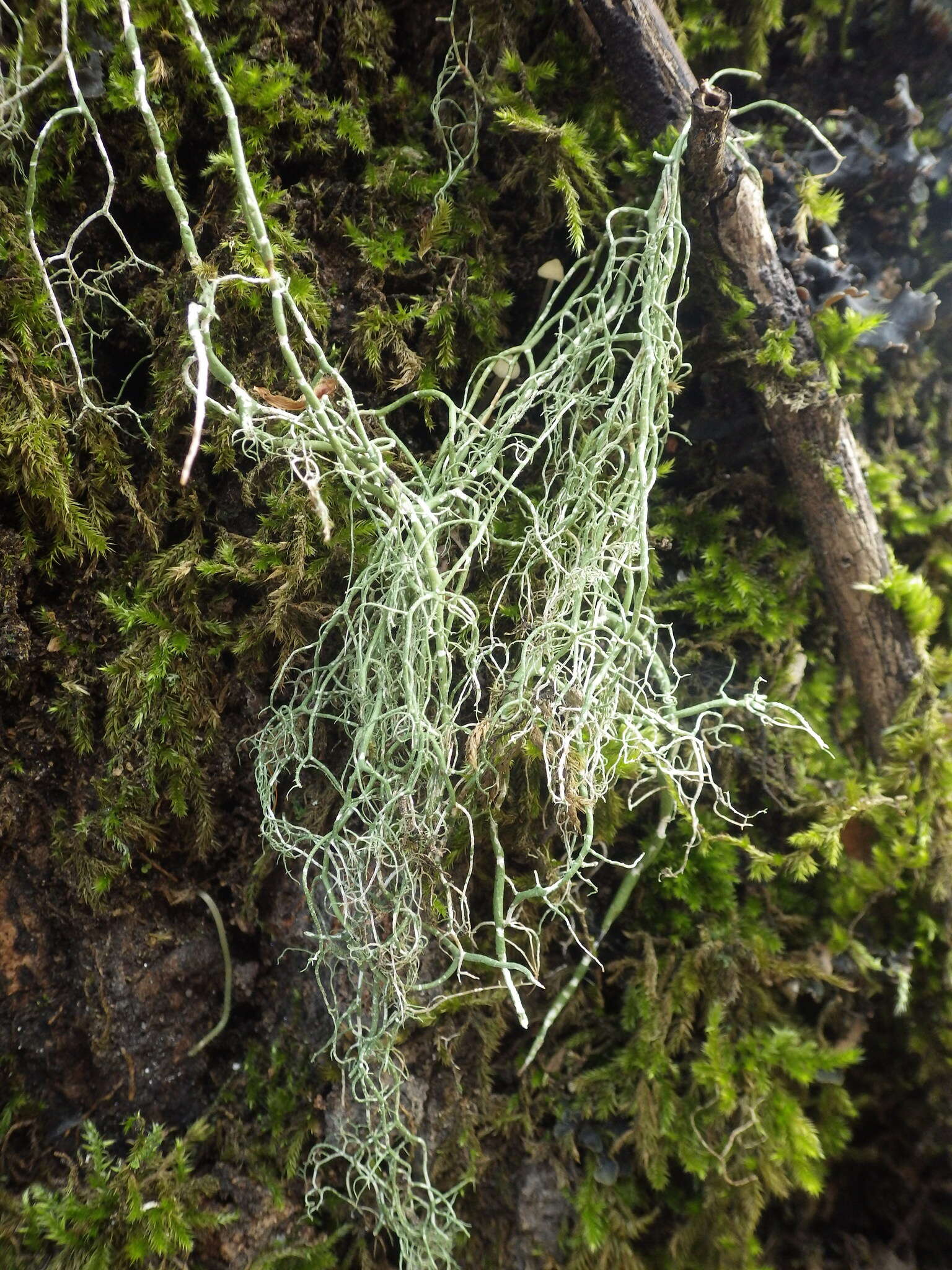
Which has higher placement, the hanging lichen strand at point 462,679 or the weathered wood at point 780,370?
the weathered wood at point 780,370

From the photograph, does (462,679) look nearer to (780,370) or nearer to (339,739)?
(339,739)

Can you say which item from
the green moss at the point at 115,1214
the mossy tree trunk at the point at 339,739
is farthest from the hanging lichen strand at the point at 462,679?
the green moss at the point at 115,1214

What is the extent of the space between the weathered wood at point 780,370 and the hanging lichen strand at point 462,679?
2.5 inches

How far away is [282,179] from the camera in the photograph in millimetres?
1160

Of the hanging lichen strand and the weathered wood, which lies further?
the weathered wood

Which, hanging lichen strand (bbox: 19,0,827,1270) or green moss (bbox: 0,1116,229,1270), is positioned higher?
hanging lichen strand (bbox: 19,0,827,1270)

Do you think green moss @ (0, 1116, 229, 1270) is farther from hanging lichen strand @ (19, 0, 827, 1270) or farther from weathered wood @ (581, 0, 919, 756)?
weathered wood @ (581, 0, 919, 756)

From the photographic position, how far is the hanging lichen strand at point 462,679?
3.31 ft

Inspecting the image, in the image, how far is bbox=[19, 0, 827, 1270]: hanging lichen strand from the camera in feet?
3.31

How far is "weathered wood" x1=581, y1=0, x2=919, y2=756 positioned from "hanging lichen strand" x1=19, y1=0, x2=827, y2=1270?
2.5 inches

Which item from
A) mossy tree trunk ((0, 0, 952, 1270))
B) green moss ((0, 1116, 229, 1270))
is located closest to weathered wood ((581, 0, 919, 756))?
mossy tree trunk ((0, 0, 952, 1270))

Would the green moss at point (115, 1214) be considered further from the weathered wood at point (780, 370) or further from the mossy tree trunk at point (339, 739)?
the weathered wood at point (780, 370)

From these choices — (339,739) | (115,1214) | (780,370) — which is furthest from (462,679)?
(115,1214)

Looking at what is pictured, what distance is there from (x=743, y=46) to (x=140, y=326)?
1183mm
